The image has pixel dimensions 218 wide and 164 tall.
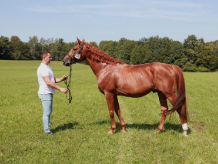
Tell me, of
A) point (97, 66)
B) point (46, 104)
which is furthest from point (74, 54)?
point (46, 104)

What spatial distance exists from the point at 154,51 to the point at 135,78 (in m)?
91.9

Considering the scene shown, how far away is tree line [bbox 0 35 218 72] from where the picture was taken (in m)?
72.7

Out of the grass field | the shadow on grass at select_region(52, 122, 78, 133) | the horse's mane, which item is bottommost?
the shadow on grass at select_region(52, 122, 78, 133)

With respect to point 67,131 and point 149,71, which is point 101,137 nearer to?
point 67,131

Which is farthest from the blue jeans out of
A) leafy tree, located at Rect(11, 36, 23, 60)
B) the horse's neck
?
leafy tree, located at Rect(11, 36, 23, 60)

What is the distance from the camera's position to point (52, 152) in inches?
201

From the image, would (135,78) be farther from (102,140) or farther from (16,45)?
(16,45)

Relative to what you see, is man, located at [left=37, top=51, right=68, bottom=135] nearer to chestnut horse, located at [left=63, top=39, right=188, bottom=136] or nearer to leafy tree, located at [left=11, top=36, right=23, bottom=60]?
chestnut horse, located at [left=63, top=39, right=188, bottom=136]

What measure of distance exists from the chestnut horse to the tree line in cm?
7105

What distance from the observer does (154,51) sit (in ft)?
308

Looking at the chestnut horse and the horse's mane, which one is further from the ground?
the horse's mane

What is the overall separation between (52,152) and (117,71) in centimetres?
317

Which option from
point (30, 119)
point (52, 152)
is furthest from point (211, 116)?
point (30, 119)

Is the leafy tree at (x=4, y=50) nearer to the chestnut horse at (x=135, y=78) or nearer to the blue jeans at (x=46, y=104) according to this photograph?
the blue jeans at (x=46, y=104)
